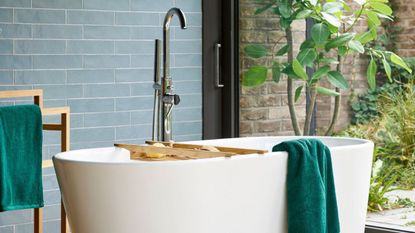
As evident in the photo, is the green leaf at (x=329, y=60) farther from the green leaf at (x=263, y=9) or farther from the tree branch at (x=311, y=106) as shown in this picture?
the green leaf at (x=263, y=9)

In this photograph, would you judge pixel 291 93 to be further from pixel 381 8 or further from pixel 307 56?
pixel 381 8

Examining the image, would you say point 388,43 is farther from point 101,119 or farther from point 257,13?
point 101,119

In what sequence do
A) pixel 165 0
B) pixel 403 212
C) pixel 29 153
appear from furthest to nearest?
pixel 165 0 → pixel 403 212 → pixel 29 153

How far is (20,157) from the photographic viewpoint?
463 cm

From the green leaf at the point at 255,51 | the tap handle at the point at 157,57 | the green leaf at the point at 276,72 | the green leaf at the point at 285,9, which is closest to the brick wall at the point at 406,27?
the green leaf at the point at 285,9

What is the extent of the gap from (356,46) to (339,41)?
16 centimetres

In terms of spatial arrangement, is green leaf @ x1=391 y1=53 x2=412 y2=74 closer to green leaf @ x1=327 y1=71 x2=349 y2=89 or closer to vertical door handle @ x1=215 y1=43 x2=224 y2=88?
green leaf @ x1=327 y1=71 x2=349 y2=89

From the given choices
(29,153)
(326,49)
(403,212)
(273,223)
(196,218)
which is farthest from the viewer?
(326,49)

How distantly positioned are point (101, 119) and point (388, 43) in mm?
1914

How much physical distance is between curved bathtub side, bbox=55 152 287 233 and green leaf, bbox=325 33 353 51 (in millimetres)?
1767

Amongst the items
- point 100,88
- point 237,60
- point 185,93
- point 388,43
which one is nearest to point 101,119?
point 100,88

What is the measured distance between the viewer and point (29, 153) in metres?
4.68

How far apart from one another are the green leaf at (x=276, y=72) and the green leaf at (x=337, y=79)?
48cm

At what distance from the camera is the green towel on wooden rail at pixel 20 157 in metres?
4.54
